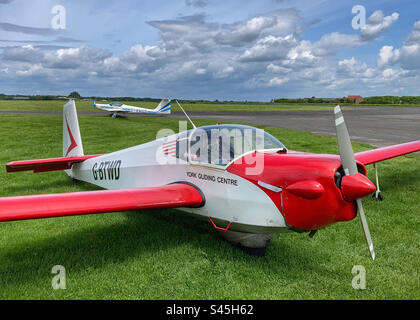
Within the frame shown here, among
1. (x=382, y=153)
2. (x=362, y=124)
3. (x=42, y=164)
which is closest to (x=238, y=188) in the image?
(x=382, y=153)

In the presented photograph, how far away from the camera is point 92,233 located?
5.48 m

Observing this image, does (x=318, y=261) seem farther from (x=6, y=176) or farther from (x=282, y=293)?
(x=6, y=176)

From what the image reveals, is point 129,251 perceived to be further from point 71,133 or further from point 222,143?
point 71,133

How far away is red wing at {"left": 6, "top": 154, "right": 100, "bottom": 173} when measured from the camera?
629 centimetres

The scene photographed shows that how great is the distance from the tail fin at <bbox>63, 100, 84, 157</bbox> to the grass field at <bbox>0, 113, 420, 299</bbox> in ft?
9.27

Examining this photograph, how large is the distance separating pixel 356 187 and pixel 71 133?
24.9 ft

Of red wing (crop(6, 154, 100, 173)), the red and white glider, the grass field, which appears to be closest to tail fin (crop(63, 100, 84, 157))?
red wing (crop(6, 154, 100, 173))

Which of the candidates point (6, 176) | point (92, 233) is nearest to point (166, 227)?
point (92, 233)

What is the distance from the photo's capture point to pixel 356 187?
3.31 m

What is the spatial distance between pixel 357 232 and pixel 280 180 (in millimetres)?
2639

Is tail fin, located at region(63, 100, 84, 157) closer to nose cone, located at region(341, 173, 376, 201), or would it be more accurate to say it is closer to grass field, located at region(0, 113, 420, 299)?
grass field, located at region(0, 113, 420, 299)

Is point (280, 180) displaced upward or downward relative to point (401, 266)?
upward
